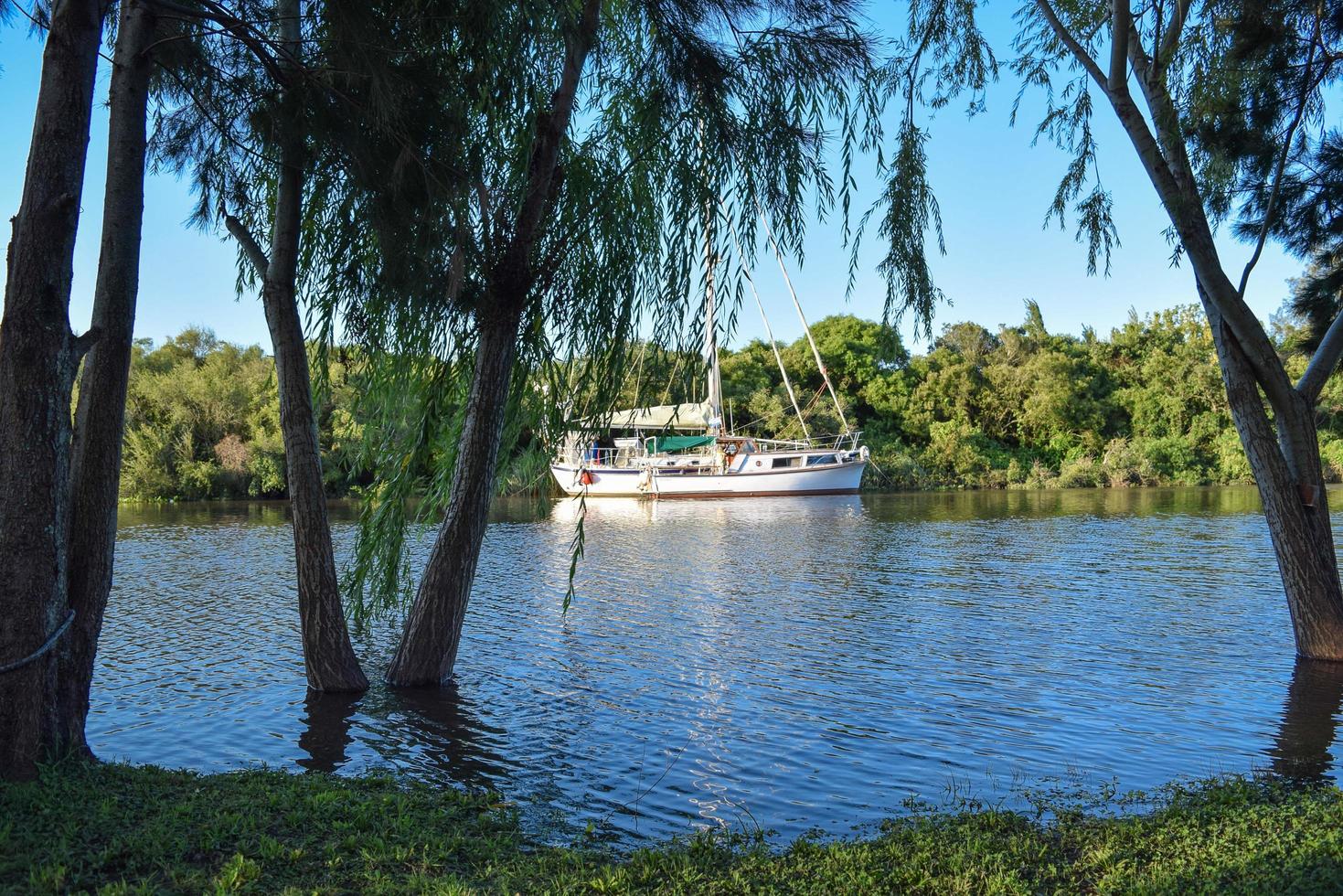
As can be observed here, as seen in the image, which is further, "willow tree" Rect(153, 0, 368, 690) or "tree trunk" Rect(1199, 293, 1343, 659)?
"tree trunk" Rect(1199, 293, 1343, 659)

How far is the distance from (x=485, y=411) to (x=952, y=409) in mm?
49547

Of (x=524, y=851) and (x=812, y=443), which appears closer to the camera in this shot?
(x=524, y=851)

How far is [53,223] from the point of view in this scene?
5133 mm

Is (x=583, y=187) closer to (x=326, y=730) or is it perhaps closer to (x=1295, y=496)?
(x=326, y=730)

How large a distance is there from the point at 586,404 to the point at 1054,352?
51.9 meters

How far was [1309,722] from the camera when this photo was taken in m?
7.66

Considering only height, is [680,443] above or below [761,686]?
above

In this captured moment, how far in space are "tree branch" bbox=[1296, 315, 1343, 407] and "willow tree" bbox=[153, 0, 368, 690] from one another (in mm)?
8759

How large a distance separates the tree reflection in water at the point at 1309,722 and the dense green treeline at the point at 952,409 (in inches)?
1307

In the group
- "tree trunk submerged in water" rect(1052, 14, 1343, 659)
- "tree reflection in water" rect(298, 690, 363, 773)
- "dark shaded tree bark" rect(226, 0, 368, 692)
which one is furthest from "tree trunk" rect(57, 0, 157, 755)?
"tree trunk submerged in water" rect(1052, 14, 1343, 659)

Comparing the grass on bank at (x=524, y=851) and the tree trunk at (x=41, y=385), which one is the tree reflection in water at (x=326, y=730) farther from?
the tree trunk at (x=41, y=385)

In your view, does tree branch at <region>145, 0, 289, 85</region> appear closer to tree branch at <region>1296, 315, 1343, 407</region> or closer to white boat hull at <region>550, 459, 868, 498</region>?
tree branch at <region>1296, 315, 1343, 407</region>

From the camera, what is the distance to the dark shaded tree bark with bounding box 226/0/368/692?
7.68 m

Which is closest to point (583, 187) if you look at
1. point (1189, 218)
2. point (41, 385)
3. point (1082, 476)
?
point (41, 385)
